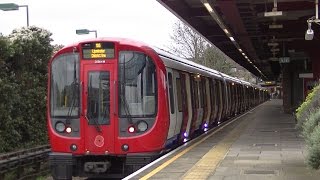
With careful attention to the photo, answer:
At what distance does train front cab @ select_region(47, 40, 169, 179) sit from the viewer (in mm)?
11188

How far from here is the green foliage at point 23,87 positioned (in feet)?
55.6

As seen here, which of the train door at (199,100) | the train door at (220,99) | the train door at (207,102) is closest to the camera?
the train door at (199,100)

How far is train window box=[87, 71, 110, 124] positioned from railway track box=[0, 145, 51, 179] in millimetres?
4393

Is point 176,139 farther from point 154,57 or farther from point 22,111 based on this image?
point 22,111

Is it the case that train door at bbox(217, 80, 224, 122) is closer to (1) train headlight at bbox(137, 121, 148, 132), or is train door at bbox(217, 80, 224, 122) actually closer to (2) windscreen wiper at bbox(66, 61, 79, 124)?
(1) train headlight at bbox(137, 121, 148, 132)

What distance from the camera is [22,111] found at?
18.9 m

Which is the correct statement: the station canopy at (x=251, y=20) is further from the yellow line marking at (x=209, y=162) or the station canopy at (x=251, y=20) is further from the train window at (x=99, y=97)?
the train window at (x=99, y=97)

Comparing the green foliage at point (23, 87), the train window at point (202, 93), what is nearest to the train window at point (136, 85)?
the train window at point (202, 93)

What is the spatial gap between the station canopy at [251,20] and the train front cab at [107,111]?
5037 mm

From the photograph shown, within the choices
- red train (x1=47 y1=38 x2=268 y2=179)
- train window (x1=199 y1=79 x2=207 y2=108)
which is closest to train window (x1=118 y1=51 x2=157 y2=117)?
red train (x1=47 y1=38 x2=268 y2=179)

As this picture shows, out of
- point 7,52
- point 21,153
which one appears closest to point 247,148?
point 21,153

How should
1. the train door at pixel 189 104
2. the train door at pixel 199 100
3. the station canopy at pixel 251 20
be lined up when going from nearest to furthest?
the train door at pixel 189 104
the train door at pixel 199 100
the station canopy at pixel 251 20

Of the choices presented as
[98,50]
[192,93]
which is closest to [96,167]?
[98,50]

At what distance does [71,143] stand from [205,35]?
51.9ft
